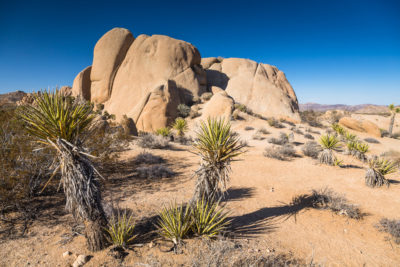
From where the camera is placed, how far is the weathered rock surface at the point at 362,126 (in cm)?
2170

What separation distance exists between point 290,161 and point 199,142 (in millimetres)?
8021

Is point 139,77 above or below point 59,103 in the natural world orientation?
above

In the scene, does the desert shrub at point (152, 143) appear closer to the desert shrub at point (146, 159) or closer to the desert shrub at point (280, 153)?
the desert shrub at point (146, 159)

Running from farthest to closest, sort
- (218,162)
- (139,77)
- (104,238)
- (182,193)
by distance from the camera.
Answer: (139,77), (182,193), (218,162), (104,238)

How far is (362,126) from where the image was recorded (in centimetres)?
2234

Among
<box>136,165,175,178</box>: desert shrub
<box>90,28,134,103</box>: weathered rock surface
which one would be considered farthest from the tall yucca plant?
<box>90,28,134,103</box>: weathered rock surface

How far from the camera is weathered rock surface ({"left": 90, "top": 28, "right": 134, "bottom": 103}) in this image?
2481cm

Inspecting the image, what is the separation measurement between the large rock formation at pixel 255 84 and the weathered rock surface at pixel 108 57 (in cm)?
1273

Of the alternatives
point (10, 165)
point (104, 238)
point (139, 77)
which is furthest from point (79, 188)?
Answer: point (139, 77)

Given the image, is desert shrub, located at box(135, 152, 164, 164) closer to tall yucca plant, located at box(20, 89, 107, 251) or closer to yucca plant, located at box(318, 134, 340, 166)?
tall yucca plant, located at box(20, 89, 107, 251)

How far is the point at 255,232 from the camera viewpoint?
4.57 m

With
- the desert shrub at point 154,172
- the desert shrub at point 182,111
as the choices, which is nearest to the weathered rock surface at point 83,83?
the desert shrub at point 182,111

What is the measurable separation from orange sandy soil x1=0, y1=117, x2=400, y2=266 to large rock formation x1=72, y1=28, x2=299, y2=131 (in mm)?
12547

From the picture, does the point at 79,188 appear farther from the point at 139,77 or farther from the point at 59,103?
the point at 139,77
